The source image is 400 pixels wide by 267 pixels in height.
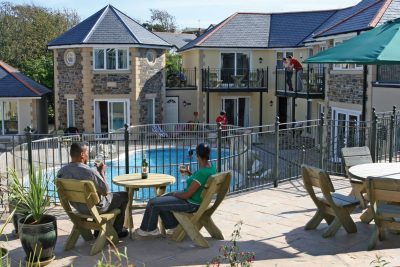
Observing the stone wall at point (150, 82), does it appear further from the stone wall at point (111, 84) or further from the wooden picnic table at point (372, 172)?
the wooden picnic table at point (372, 172)

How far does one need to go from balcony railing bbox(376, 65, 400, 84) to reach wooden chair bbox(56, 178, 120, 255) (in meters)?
12.6

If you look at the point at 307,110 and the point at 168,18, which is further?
the point at 168,18

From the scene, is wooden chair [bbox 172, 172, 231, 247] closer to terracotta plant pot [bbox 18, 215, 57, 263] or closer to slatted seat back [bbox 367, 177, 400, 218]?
terracotta plant pot [bbox 18, 215, 57, 263]

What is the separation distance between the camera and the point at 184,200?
6875 mm

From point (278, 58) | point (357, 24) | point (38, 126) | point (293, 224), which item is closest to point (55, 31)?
point (38, 126)

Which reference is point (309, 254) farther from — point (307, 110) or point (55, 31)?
point (55, 31)

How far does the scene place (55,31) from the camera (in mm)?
40875

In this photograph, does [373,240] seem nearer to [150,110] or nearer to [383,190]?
[383,190]

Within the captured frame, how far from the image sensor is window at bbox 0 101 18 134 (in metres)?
25.9

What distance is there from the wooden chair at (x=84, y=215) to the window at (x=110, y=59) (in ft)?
65.6

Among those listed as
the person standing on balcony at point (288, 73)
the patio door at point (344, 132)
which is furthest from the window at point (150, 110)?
the patio door at point (344, 132)

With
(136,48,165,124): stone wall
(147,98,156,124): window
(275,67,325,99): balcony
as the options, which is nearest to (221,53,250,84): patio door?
(136,48,165,124): stone wall

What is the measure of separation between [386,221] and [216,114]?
77.9 ft

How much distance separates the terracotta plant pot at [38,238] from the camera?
6.18 metres
